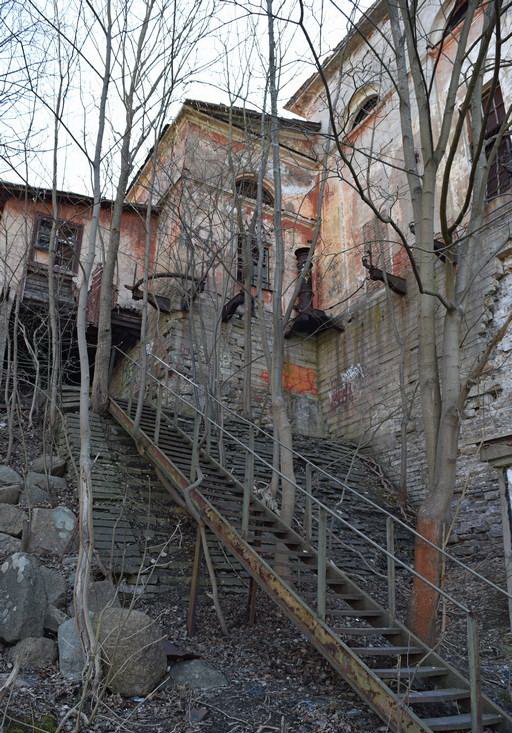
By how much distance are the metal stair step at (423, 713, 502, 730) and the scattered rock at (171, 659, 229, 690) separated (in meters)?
1.69

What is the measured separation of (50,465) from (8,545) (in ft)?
5.96

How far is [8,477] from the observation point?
7906 millimetres

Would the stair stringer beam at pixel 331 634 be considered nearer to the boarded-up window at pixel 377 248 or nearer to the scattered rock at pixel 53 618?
the scattered rock at pixel 53 618

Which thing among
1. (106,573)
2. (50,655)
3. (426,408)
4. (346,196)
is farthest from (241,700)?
(346,196)

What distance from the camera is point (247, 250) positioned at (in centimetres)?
901

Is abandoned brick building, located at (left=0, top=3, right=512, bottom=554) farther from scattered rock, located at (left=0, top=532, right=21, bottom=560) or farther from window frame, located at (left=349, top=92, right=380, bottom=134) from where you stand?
scattered rock, located at (left=0, top=532, right=21, bottom=560)

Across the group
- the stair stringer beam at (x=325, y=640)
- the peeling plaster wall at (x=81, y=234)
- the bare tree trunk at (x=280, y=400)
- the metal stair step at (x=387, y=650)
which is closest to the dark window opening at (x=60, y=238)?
the peeling plaster wall at (x=81, y=234)

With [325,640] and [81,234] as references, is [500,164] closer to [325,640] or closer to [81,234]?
[81,234]

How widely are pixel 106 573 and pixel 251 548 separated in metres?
1.53

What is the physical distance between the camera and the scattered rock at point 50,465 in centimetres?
820

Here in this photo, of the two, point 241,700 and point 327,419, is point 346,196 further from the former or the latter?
point 241,700

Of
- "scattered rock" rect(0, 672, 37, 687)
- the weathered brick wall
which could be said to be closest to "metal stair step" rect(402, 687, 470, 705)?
"scattered rock" rect(0, 672, 37, 687)

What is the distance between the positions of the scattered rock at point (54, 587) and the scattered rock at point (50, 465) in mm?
2344

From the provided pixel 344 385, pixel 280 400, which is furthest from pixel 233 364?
pixel 280 400
